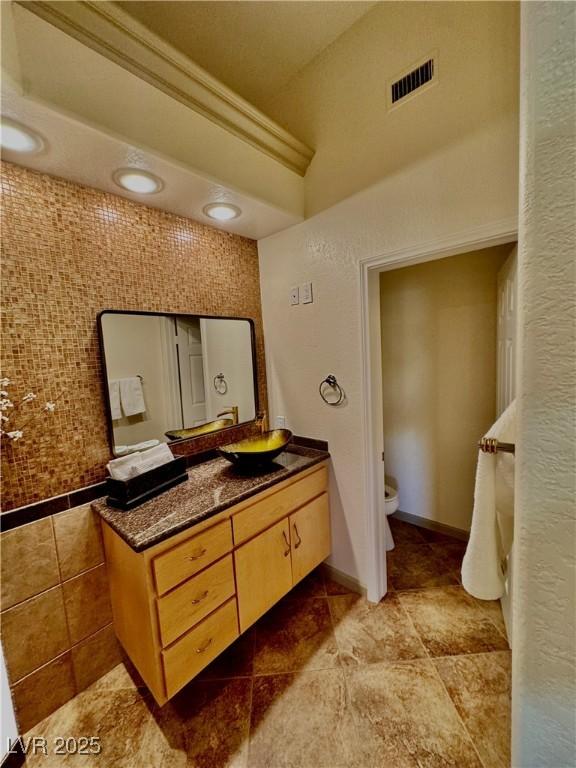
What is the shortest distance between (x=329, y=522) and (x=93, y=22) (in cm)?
256

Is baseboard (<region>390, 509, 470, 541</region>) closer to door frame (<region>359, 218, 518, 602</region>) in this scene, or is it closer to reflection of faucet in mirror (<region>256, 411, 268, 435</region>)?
door frame (<region>359, 218, 518, 602</region>)

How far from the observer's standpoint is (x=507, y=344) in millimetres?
1768

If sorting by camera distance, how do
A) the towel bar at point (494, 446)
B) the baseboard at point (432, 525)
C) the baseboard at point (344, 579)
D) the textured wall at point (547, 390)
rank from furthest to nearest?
the baseboard at point (432, 525)
the baseboard at point (344, 579)
the towel bar at point (494, 446)
the textured wall at point (547, 390)

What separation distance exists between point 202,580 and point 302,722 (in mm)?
729

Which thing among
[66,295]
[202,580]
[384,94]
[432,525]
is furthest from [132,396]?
[432,525]

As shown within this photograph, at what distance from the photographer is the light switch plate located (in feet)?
6.36

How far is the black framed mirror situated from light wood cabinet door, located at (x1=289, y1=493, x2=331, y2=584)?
2.41 feet

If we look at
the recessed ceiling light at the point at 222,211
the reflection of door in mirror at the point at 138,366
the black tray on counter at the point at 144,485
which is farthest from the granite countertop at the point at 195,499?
the recessed ceiling light at the point at 222,211

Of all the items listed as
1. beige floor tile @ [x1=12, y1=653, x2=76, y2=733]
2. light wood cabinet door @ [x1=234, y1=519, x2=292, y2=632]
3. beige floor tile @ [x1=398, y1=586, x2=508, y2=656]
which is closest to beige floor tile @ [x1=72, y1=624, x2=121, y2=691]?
beige floor tile @ [x1=12, y1=653, x2=76, y2=733]

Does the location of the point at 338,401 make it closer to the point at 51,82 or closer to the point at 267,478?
the point at 267,478

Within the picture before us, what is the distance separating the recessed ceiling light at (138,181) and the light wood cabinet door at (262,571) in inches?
70.4

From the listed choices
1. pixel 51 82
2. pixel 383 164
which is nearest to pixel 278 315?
pixel 383 164

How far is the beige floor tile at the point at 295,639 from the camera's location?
5.00 feet

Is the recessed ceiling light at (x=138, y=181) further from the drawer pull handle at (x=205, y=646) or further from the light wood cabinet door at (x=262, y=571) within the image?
the drawer pull handle at (x=205, y=646)
